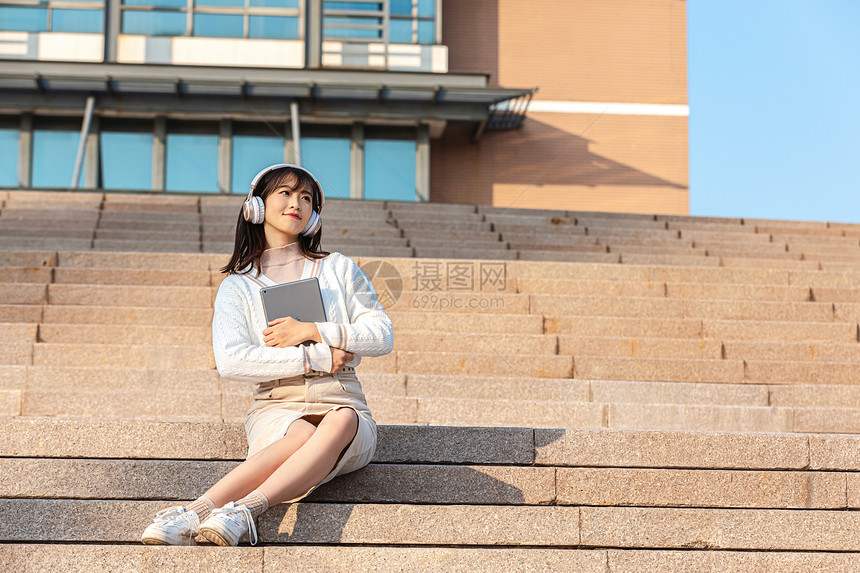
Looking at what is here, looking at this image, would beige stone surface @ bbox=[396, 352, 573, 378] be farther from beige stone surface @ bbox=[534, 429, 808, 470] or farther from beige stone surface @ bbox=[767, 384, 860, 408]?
beige stone surface @ bbox=[534, 429, 808, 470]

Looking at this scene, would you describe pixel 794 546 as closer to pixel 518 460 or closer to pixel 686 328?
pixel 518 460

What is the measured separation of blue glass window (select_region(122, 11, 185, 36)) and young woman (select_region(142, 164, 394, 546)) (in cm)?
1422

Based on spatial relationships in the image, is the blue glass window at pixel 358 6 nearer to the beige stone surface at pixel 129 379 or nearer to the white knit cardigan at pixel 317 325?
the beige stone surface at pixel 129 379

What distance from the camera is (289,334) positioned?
3.15 m

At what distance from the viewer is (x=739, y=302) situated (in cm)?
665

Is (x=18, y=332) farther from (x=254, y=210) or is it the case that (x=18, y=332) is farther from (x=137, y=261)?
(x=254, y=210)

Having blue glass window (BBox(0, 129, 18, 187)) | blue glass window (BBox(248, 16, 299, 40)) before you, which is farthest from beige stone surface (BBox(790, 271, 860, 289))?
blue glass window (BBox(0, 129, 18, 187))

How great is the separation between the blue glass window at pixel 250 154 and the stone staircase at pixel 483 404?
6.99 metres

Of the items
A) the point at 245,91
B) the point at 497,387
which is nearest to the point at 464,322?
the point at 497,387

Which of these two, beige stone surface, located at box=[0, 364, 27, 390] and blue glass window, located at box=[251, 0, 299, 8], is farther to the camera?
blue glass window, located at box=[251, 0, 299, 8]

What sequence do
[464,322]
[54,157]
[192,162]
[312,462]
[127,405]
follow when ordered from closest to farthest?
[312,462] → [127,405] → [464,322] → [54,157] → [192,162]

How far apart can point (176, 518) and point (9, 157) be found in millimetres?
15495

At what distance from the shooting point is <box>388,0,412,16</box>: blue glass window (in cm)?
1678

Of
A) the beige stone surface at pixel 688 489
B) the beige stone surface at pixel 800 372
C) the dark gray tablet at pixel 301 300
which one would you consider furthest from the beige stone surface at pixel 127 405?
the beige stone surface at pixel 800 372
